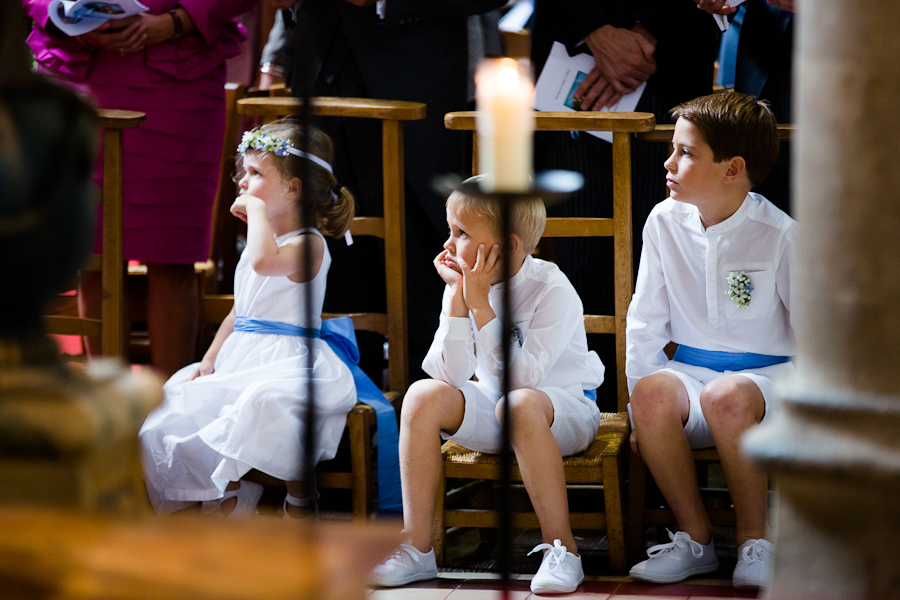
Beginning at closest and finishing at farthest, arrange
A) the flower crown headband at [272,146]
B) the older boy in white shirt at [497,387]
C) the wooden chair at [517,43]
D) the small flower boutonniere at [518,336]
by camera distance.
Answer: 1. the older boy in white shirt at [497,387]
2. the small flower boutonniere at [518,336]
3. the flower crown headband at [272,146]
4. the wooden chair at [517,43]

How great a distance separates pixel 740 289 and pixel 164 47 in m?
1.63

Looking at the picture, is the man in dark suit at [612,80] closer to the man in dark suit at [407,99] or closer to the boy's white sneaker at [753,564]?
the man in dark suit at [407,99]

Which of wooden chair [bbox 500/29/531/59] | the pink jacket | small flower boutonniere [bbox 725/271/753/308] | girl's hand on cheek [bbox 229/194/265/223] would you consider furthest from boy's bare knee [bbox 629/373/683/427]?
wooden chair [bbox 500/29/531/59]

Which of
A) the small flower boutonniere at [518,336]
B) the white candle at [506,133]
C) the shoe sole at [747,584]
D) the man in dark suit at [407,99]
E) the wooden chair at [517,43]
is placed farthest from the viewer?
the wooden chair at [517,43]

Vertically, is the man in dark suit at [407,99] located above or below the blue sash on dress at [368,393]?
above

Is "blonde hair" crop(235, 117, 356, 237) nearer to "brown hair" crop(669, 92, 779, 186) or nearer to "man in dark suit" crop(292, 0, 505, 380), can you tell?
"man in dark suit" crop(292, 0, 505, 380)

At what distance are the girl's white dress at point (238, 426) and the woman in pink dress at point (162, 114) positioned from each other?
416mm

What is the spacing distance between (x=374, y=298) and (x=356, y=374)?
0.52 metres

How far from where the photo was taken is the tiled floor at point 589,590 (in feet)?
6.51

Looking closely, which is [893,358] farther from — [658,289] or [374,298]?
Answer: [374,298]

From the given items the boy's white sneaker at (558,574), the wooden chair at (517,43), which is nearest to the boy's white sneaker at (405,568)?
the boy's white sneaker at (558,574)

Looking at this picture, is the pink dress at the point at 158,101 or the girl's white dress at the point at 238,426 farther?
the pink dress at the point at 158,101

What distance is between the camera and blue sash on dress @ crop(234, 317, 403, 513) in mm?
2400

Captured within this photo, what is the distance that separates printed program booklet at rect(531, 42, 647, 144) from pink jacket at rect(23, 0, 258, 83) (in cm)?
84
